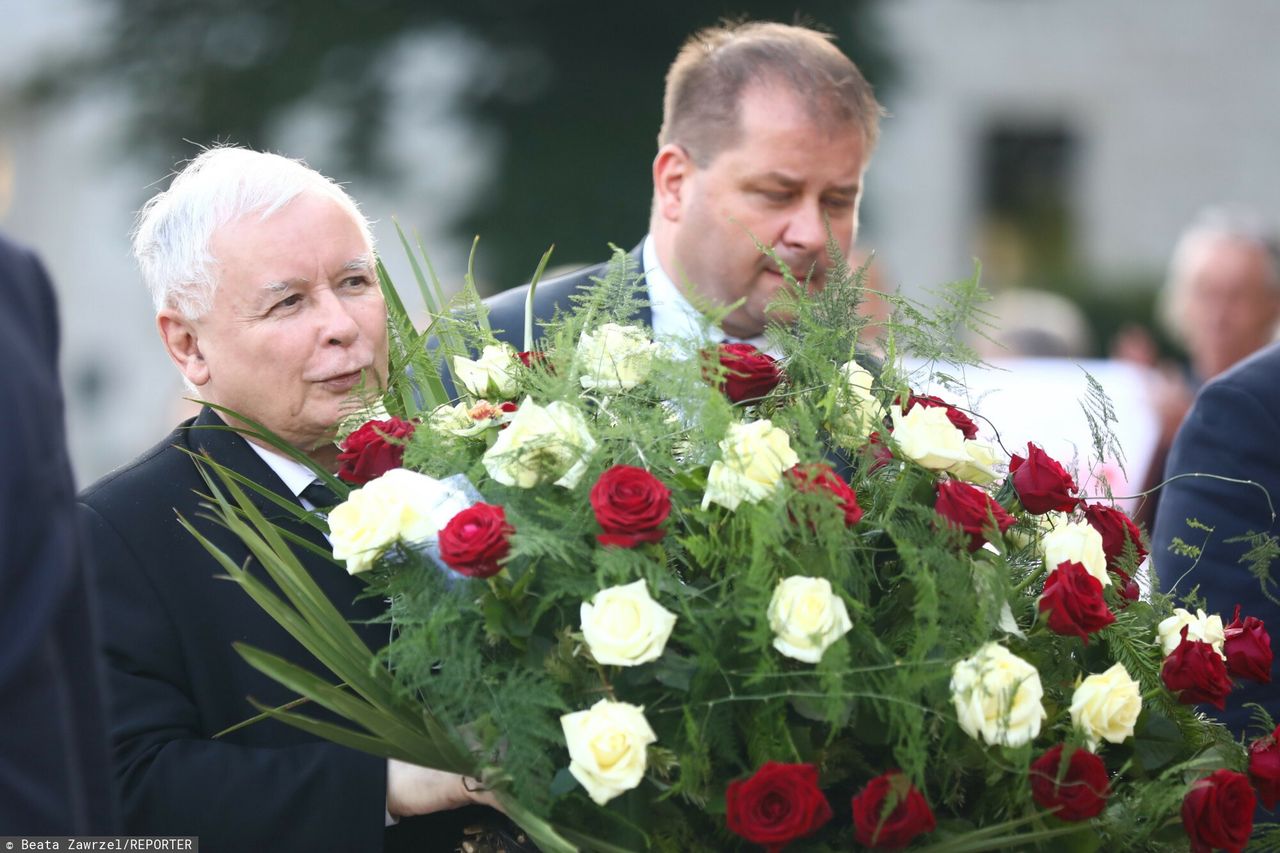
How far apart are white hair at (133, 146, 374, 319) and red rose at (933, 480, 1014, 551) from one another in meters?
1.05

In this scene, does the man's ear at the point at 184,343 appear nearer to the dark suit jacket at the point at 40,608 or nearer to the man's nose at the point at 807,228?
the dark suit jacket at the point at 40,608

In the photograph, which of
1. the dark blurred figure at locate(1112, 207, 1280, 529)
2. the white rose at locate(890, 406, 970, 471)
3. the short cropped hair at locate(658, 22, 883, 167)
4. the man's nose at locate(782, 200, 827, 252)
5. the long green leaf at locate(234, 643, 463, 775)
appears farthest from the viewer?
the dark blurred figure at locate(1112, 207, 1280, 529)

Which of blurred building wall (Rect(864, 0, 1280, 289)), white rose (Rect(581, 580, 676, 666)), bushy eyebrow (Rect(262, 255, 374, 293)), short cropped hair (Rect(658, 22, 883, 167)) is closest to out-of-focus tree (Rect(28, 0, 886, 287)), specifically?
blurred building wall (Rect(864, 0, 1280, 289))

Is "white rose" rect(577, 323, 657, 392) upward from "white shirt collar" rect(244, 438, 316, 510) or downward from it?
upward

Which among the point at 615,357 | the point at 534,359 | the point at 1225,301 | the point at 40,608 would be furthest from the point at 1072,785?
the point at 1225,301

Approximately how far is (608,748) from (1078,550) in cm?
70

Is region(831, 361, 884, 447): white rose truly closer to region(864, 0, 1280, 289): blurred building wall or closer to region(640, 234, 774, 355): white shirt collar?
region(640, 234, 774, 355): white shirt collar

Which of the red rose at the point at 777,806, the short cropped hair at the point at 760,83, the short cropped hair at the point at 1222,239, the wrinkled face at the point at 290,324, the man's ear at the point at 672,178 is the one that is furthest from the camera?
the short cropped hair at the point at 1222,239

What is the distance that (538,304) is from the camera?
3303mm

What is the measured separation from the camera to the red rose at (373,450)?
1.93 metres

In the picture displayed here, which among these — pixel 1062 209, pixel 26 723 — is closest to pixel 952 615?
pixel 26 723

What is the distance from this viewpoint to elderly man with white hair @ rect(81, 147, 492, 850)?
6.54 ft

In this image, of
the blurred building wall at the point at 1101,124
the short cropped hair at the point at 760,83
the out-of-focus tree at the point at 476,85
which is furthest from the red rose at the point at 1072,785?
the blurred building wall at the point at 1101,124

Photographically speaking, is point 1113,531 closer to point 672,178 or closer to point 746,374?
point 746,374
